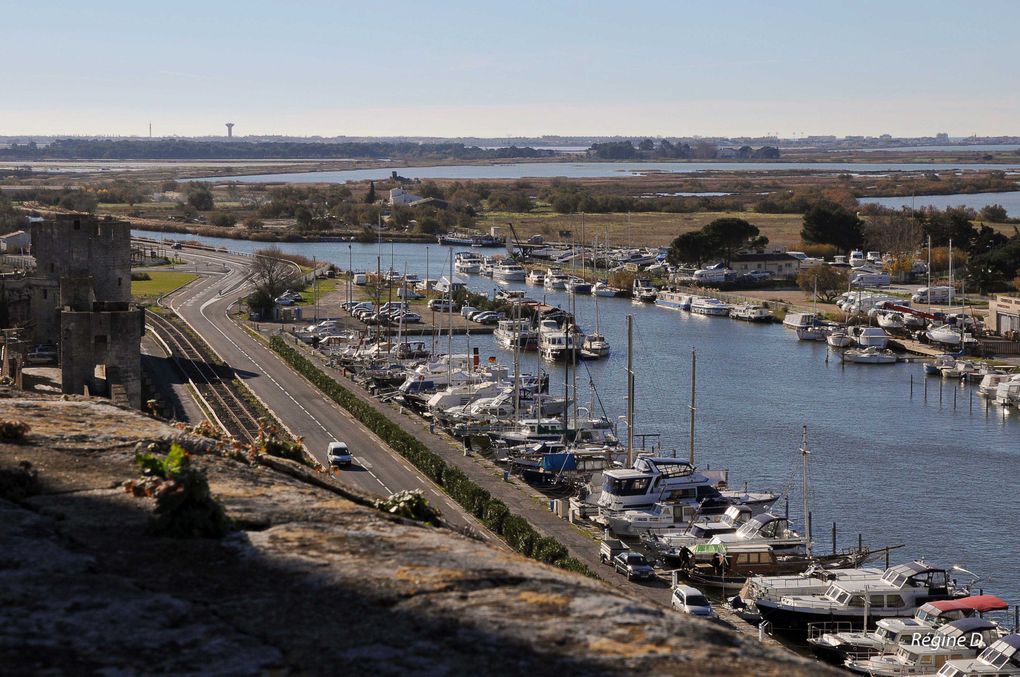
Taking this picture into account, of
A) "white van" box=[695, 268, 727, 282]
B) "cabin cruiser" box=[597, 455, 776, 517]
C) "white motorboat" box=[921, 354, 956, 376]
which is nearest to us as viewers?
"cabin cruiser" box=[597, 455, 776, 517]

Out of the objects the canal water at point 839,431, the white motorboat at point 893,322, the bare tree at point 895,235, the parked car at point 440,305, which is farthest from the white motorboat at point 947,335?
the bare tree at point 895,235

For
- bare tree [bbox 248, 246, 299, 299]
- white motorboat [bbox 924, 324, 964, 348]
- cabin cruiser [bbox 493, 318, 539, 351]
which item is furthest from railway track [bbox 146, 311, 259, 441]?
white motorboat [bbox 924, 324, 964, 348]

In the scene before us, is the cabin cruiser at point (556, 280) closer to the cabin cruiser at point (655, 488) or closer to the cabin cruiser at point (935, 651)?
the cabin cruiser at point (655, 488)

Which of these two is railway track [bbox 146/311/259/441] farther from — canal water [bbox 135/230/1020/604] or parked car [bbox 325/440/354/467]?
canal water [bbox 135/230/1020/604]

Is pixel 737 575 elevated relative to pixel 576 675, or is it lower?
lower

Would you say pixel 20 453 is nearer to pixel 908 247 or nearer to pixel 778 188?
pixel 908 247

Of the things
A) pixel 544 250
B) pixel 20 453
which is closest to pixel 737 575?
pixel 20 453

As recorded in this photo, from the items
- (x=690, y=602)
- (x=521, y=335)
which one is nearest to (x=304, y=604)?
(x=690, y=602)
